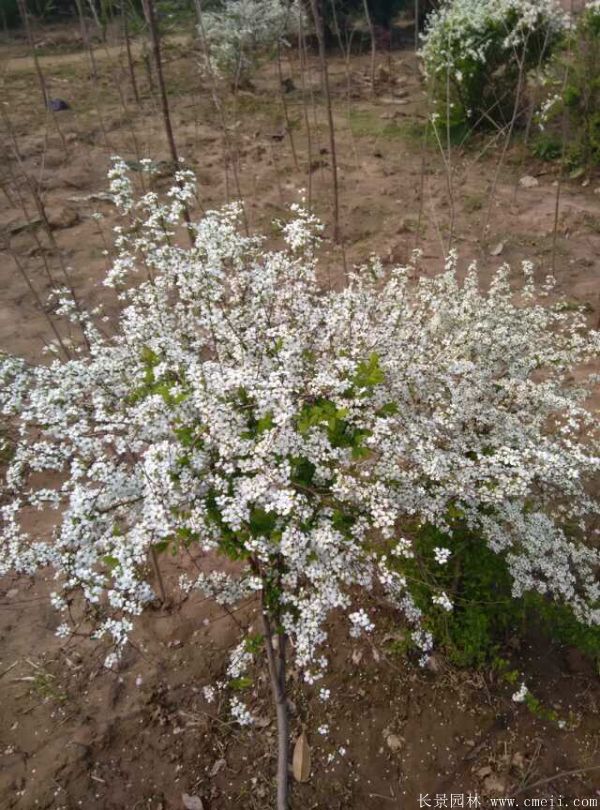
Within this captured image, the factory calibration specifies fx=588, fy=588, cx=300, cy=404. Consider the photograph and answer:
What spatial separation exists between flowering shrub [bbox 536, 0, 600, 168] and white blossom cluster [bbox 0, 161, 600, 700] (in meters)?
9.78

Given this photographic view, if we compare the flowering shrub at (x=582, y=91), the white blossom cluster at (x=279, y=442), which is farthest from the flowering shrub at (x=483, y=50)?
the white blossom cluster at (x=279, y=442)

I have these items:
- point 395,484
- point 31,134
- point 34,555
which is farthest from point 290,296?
point 31,134

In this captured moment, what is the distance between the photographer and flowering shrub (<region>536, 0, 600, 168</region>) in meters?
12.4

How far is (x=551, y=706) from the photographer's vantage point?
539 cm

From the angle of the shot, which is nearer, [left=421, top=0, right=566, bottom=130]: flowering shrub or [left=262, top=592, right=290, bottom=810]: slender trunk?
[left=262, top=592, right=290, bottom=810]: slender trunk

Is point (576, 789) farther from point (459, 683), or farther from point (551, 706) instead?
point (459, 683)

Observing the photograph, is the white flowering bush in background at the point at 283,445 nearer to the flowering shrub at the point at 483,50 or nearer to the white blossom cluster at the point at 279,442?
the white blossom cluster at the point at 279,442

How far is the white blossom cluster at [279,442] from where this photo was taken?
10.8ft

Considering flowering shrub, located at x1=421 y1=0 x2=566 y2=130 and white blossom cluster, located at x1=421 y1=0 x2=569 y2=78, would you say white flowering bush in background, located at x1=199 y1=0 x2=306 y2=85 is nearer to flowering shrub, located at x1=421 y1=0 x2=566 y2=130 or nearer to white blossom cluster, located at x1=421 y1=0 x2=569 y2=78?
flowering shrub, located at x1=421 y1=0 x2=566 y2=130

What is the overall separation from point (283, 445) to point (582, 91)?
13.2m

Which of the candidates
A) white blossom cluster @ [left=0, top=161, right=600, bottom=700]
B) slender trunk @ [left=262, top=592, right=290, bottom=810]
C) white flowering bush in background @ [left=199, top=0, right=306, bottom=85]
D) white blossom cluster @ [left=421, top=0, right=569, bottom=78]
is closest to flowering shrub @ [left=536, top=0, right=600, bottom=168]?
white blossom cluster @ [left=421, top=0, right=569, bottom=78]

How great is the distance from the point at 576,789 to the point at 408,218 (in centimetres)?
1084

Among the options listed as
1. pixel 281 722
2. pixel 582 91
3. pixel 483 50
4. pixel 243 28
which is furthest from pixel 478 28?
pixel 281 722

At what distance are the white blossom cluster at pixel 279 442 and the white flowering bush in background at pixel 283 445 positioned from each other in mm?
18
